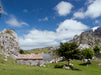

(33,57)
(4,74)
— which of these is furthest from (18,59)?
(4,74)

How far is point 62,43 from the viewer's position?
41875mm

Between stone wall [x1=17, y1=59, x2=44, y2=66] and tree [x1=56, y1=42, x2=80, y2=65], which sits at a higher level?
tree [x1=56, y1=42, x2=80, y2=65]

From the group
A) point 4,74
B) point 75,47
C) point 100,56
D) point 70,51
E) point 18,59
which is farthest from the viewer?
point 100,56

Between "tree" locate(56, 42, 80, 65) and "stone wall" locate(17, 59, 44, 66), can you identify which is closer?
"tree" locate(56, 42, 80, 65)

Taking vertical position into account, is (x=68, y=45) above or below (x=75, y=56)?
above

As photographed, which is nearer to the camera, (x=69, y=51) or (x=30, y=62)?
(x=69, y=51)

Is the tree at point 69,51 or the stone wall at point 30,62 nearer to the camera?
the tree at point 69,51

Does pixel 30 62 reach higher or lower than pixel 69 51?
lower

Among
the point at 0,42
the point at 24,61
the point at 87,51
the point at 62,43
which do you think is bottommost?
the point at 24,61

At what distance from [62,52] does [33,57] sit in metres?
21.9

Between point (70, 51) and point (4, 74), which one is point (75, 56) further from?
point (4, 74)

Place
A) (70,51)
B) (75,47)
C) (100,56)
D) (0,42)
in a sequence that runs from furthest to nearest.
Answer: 1. (100,56)
2. (0,42)
3. (75,47)
4. (70,51)

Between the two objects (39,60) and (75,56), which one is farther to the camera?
(39,60)

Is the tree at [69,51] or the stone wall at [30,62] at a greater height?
the tree at [69,51]
